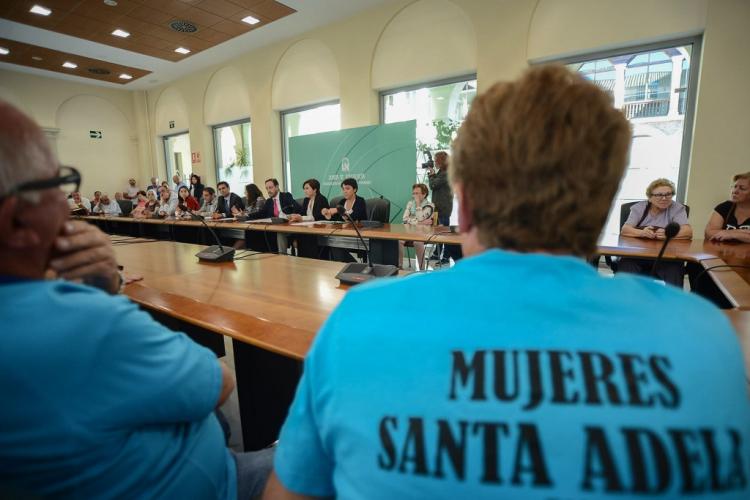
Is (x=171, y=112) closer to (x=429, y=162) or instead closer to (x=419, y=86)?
(x=419, y=86)

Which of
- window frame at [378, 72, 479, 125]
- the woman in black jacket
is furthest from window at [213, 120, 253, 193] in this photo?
window frame at [378, 72, 479, 125]

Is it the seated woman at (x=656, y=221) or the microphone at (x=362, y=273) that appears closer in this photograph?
the microphone at (x=362, y=273)

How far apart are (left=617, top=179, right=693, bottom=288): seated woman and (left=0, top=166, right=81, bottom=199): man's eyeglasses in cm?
304

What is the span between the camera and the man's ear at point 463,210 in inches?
20.7

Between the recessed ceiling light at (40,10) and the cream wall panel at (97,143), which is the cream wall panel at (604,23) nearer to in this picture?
the recessed ceiling light at (40,10)

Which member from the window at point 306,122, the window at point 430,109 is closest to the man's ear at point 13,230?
the window at point 430,109

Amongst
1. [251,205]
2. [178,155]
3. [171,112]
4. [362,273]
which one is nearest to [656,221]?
[362,273]

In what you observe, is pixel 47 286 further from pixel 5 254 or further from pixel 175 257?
pixel 175 257

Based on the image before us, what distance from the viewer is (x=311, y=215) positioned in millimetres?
4707

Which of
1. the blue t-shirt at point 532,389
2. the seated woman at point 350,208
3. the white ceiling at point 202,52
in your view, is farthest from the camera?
the white ceiling at point 202,52

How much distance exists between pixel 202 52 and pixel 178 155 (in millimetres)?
3362

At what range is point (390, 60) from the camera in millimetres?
5379

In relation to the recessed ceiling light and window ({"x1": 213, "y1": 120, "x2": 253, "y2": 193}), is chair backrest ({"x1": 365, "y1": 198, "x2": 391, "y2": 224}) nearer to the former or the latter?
window ({"x1": 213, "y1": 120, "x2": 253, "y2": 193})

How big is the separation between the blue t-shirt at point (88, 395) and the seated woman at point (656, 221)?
2.93 meters
